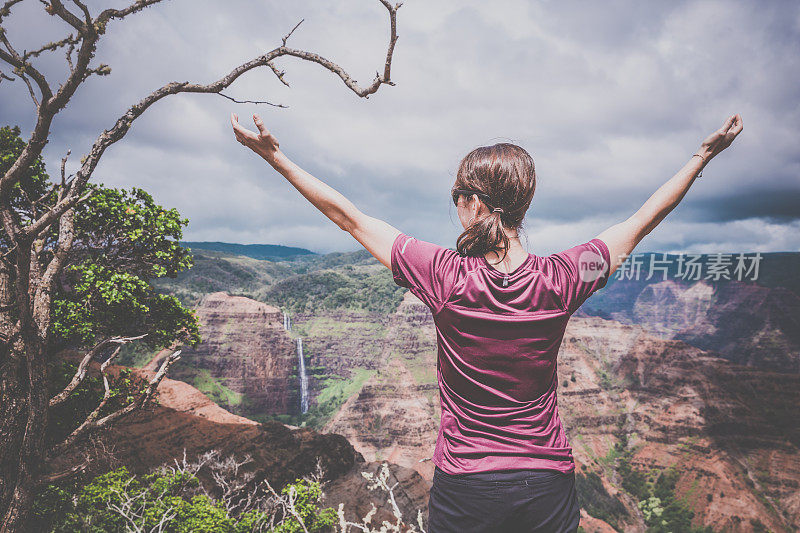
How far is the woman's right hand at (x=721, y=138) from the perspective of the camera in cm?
135

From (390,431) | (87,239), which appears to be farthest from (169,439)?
(390,431)

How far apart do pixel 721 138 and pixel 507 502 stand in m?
1.43

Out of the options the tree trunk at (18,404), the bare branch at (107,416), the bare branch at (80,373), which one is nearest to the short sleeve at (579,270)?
the tree trunk at (18,404)

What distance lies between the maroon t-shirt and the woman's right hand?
0.62 meters

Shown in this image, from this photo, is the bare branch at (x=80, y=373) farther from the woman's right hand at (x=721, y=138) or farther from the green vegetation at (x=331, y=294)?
the green vegetation at (x=331, y=294)

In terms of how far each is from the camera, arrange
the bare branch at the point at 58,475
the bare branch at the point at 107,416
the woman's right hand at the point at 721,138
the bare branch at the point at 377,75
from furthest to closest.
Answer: the bare branch at the point at 107,416, the bare branch at the point at 58,475, the bare branch at the point at 377,75, the woman's right hand at the point at 721,138

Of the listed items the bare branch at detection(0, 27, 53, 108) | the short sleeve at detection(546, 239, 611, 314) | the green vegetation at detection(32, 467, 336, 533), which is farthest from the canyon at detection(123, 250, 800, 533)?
the short sleeve at detection(546, 239, 611, 314)

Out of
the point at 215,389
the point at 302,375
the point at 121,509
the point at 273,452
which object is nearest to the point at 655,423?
the point at 302,375

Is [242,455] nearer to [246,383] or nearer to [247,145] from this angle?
[247,145]

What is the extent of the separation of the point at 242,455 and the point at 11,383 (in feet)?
79.0

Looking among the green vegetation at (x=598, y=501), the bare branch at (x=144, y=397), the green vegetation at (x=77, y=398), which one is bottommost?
the green vegetation at (x=598, y=501)

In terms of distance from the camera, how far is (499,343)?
1046 mm

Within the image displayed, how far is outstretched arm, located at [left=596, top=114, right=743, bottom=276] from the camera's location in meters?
1.20

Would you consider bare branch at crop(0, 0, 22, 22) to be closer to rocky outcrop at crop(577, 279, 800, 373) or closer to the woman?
the woman
